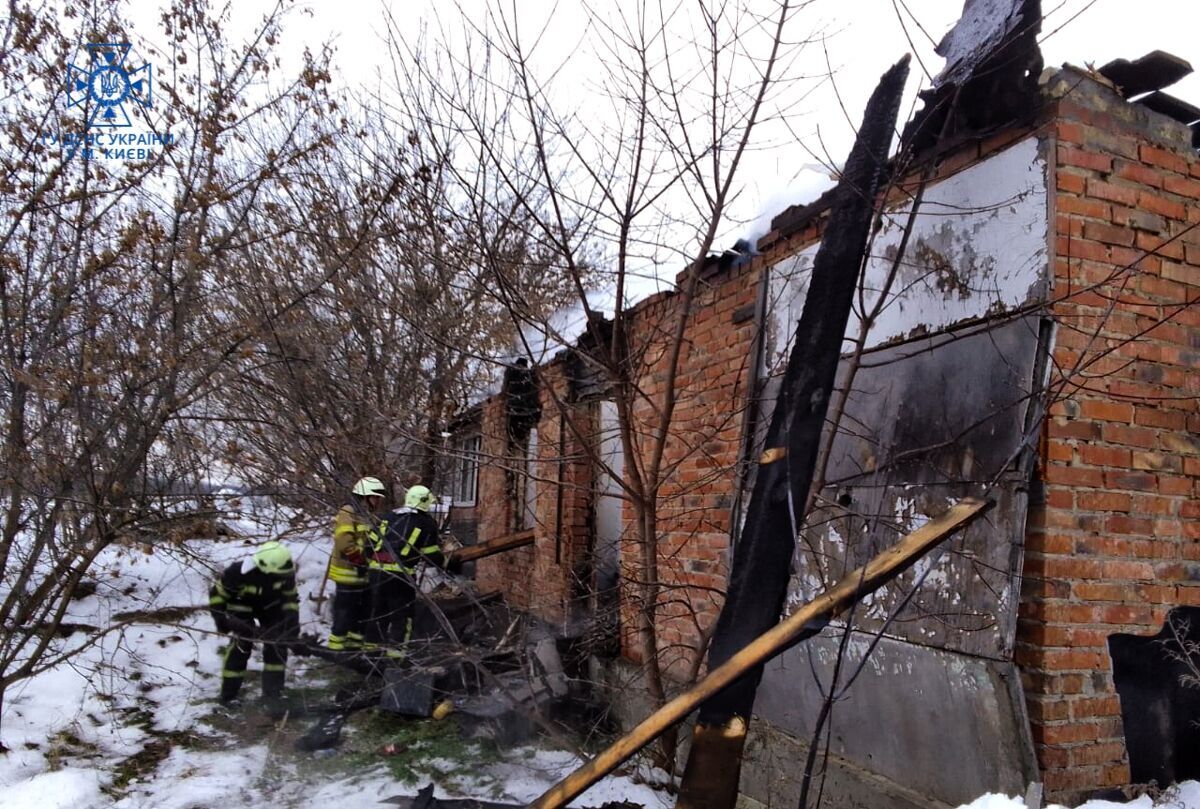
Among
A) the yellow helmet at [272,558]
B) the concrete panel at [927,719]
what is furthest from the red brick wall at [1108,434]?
the yellow helmet at [272,558]

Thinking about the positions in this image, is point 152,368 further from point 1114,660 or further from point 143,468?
point 1114,660

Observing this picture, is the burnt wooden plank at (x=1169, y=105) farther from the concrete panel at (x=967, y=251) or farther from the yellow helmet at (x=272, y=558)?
the yellow helmet at (x=272, y=558)

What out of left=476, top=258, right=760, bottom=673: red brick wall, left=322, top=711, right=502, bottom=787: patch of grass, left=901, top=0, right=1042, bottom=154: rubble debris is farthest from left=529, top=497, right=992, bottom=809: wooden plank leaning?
left=322, top=711, right=502, bottom=787: patch of grass

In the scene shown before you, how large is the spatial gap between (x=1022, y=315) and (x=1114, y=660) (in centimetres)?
128

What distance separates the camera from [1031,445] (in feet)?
9.05

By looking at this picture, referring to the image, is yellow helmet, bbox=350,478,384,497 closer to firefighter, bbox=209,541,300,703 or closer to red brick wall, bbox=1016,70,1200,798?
firefighter, bbox=209,541,300,703

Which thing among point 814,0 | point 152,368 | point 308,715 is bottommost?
point 308,715

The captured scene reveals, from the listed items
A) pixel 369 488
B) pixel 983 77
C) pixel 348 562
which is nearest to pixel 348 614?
pixel 348 562

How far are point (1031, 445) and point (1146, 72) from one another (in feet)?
5.05

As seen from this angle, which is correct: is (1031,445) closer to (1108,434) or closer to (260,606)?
(1108,434)

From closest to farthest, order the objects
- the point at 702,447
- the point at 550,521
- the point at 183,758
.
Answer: the point at 702,447, the point at 183,758, the point at 550,521

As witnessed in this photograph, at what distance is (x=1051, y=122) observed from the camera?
9.52ft

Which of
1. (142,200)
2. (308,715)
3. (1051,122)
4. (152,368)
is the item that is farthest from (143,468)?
(1051,122)

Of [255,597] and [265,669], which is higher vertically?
[255,597]
